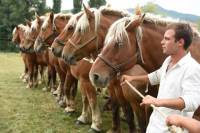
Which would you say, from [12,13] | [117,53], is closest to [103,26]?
[117,53]

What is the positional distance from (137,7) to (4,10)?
36271 millimetres

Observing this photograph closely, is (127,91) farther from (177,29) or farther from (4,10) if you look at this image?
(4,10)

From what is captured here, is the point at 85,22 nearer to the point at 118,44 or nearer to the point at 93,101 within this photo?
the point at 118,44

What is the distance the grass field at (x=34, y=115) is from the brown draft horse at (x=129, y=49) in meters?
2.87

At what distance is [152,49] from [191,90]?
1956 millimetres

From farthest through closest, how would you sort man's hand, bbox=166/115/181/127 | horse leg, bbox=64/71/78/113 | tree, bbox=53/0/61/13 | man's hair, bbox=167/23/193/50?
tree, bbox=53/0/61/13 < horse leg, bbox=64/71/78/113 < man's hair, bbox=167/23/193/50 < man's hand, bbox=166/115/181/127

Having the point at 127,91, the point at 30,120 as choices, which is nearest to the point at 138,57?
the point at 127,91

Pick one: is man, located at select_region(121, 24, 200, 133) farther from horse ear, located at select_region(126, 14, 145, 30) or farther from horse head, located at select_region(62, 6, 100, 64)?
horse head, located at select_region(62, 6, 100, 64)

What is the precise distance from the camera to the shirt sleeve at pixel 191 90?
3.21m

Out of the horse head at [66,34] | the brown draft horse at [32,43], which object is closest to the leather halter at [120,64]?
the horse head at [66,34]

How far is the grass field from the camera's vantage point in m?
7.82

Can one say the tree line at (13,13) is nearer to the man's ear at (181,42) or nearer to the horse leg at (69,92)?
the horse leg at (69,92)

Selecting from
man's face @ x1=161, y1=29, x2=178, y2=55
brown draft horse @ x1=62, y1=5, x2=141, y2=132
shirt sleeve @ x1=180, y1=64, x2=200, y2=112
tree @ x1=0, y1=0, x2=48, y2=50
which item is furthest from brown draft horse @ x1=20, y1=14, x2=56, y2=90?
tree @ x1=0, y1=0, x2=48, y2=50

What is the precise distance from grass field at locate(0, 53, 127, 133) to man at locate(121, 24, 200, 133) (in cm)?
426
